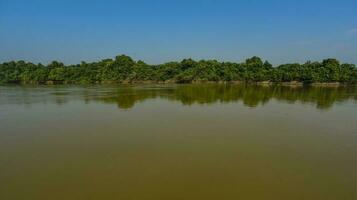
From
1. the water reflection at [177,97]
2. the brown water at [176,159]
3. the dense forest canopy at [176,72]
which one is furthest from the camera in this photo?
the dense forest canopy at [176,72]

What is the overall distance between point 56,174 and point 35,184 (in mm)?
464

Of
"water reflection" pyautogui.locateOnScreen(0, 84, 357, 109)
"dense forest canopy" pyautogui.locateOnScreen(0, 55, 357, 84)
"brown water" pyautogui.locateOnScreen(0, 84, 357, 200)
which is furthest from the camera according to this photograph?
"dense forest canopy" pyautogui.locateOnScreen(0, 55, 357, 84)

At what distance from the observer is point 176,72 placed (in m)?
60.7

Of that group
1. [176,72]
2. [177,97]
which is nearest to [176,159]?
[177,97]

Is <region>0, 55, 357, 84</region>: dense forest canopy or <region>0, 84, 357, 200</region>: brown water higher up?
<region>0, 55, 357, 84</region>: dense forest canopy

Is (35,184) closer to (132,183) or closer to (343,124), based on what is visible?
(132,183)

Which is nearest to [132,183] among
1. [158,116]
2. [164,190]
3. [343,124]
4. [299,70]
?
[164,190]

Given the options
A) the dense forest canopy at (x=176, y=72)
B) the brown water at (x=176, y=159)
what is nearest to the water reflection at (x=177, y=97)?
the brown water at (x=176, y=159)

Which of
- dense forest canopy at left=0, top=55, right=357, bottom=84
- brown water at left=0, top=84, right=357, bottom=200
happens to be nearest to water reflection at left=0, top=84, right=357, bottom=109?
brown water at left=0, top=84, right=357, bottom=200

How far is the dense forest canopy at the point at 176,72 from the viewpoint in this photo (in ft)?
166

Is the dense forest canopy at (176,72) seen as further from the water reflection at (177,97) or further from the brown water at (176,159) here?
the brown water at (176,159)

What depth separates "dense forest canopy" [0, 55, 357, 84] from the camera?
5047 cm

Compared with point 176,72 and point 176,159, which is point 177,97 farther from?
point 176,72

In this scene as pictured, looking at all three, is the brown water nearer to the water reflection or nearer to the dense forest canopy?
the water reflection
